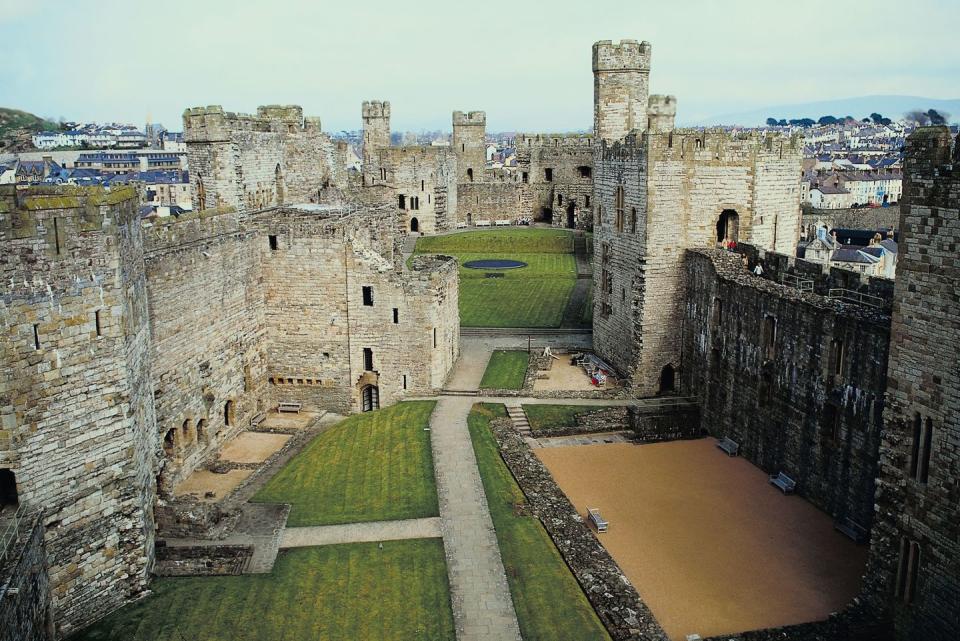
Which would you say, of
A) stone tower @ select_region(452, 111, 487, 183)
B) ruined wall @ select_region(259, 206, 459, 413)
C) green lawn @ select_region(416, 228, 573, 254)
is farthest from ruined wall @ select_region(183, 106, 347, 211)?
stone tower @ select_region(452, 111, 487, 183)

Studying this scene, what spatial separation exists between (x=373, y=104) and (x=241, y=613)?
56.5 m

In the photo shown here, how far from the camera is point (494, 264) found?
54656mm

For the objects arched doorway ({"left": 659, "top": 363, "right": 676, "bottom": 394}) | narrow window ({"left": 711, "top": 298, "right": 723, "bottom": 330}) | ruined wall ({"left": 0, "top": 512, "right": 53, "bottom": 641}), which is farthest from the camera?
arched doorway ({"left": 659, "top": 363, "right": 676, "bottom": 394})

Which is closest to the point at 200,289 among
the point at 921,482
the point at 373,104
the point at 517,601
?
the point at 517,601

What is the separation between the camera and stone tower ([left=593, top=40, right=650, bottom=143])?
3978 cm

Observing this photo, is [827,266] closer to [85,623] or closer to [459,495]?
[459,495]

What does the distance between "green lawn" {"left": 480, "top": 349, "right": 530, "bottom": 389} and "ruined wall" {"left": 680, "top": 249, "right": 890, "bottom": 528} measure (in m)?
6.29

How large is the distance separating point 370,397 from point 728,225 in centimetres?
1407

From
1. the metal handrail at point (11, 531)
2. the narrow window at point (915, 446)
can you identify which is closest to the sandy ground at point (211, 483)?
the metal handrail at point (11, 531)

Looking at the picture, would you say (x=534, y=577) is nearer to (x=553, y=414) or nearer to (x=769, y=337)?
(x=769, y=337)

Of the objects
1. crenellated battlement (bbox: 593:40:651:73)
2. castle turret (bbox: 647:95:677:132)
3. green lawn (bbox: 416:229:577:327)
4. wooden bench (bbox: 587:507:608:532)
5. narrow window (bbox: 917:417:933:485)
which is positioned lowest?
wooden bench (bbox: 587:507:608:532)

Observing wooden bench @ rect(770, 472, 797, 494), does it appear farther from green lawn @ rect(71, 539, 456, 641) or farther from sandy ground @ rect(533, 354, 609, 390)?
green lawn @ rect(71, 539, 456, 641)

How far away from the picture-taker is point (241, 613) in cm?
1700

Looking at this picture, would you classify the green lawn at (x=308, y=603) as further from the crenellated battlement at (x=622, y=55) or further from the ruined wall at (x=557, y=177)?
the ruined wall at (x=557, y=177)
